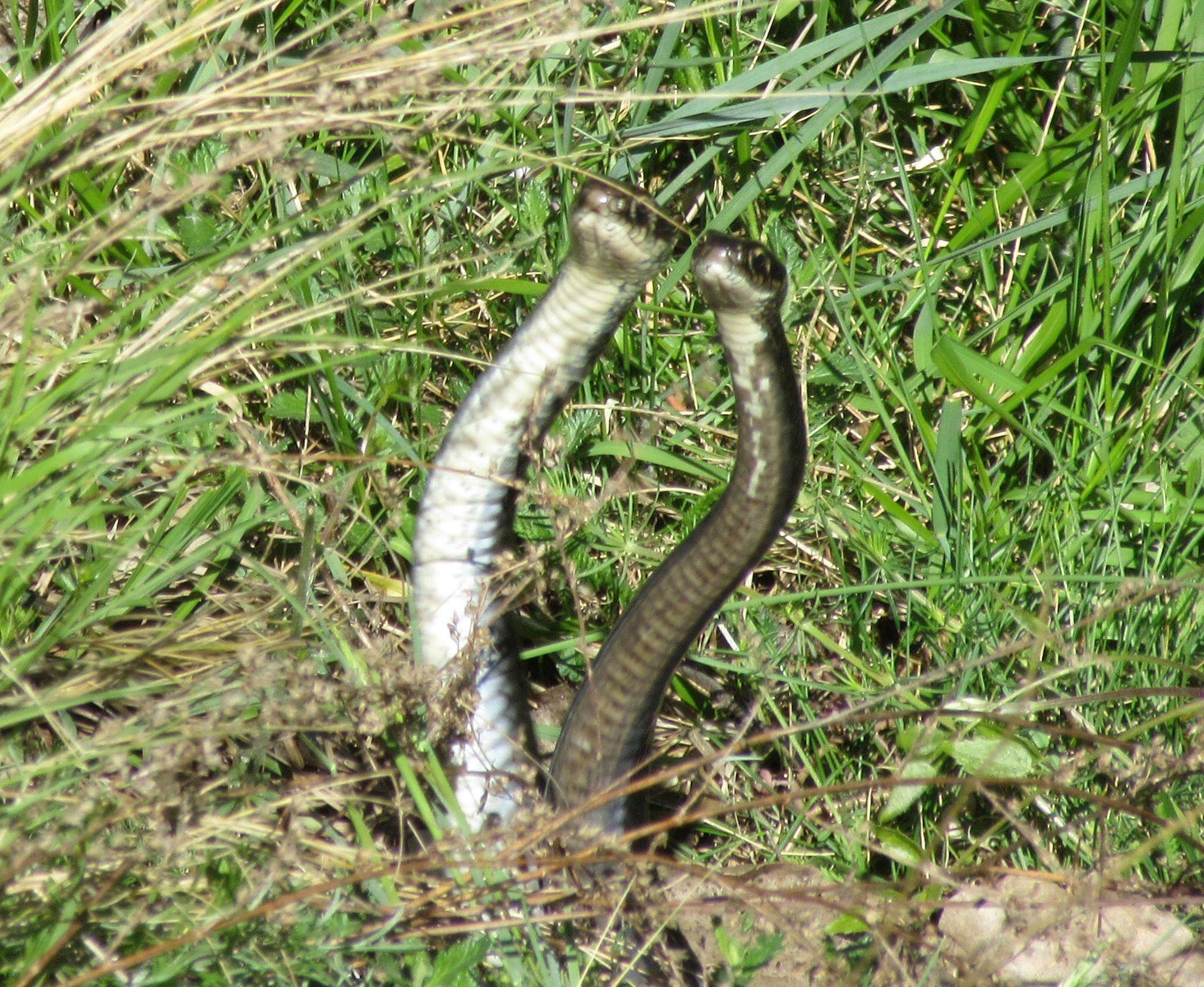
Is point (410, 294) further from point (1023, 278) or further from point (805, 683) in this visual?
point (1023, 278)

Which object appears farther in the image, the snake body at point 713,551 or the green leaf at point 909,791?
the green leaf at point 909,791

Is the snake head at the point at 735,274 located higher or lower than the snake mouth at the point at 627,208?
lower

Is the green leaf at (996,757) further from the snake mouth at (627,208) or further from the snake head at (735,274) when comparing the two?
the snake mouth at (627,208)

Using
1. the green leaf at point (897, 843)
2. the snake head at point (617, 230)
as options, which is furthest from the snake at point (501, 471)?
the green leaf at point (897, 843)

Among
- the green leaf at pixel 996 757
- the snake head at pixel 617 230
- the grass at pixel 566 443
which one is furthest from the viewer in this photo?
the green leaf at pixel 996 757

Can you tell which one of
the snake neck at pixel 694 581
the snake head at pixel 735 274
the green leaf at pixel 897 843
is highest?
the snake head at pixel 735 274

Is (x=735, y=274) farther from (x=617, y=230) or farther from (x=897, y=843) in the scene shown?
(x=897, y=843)

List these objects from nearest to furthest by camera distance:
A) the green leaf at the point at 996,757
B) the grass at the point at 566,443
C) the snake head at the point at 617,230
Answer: the grass at the point at 566,443
the snake head at the point at 617,230
the green leaf at the point at 996,757
